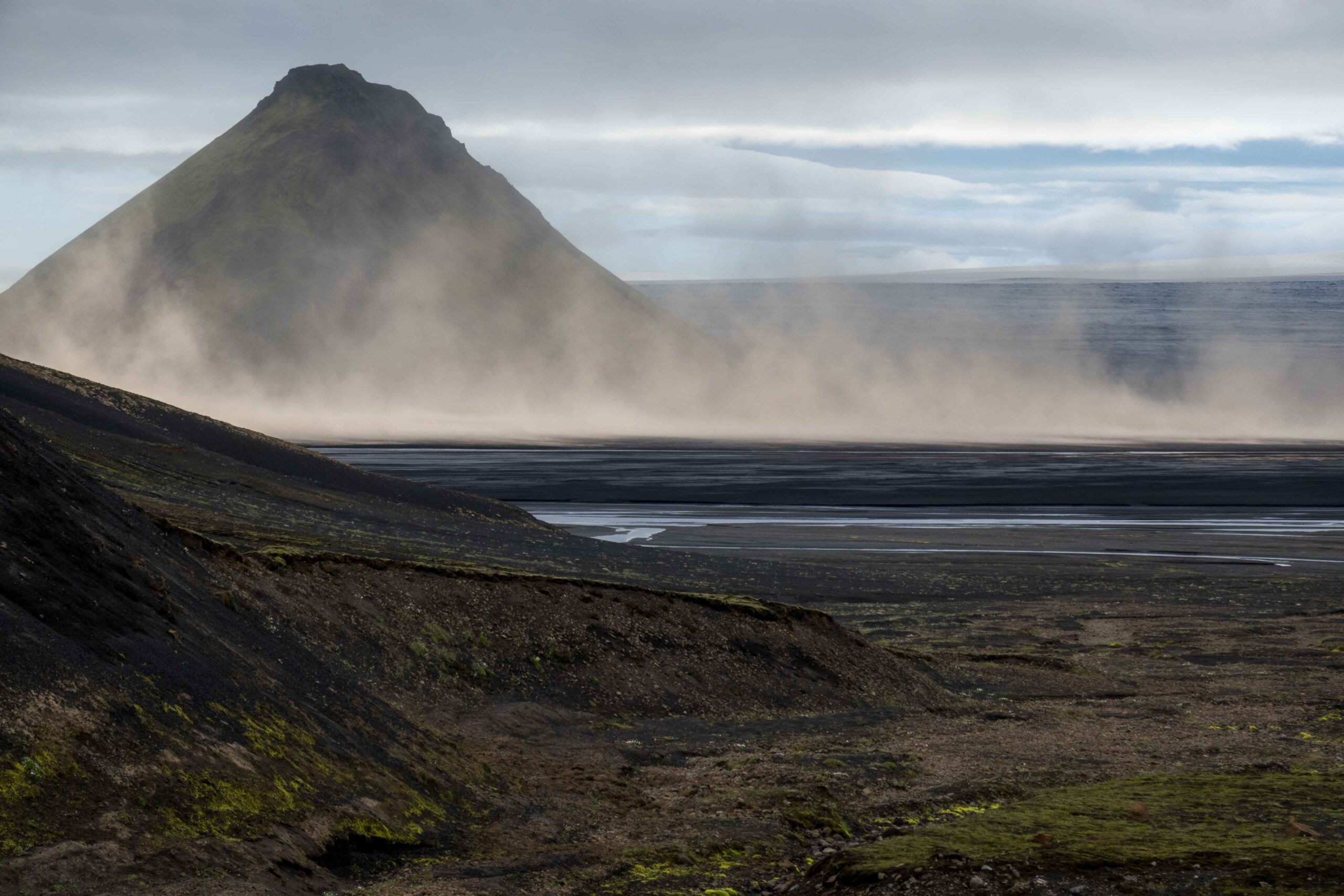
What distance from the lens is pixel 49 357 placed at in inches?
5551

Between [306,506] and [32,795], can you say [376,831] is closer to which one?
[32,795]

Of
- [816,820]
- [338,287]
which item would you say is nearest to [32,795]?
[816,820]

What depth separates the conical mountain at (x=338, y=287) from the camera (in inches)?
5556

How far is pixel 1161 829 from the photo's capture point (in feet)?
31.0

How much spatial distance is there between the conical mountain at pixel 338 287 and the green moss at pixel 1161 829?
124356mm

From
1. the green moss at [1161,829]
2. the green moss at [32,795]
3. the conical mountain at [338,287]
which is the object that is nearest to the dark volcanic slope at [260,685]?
the green moss at [32,795]

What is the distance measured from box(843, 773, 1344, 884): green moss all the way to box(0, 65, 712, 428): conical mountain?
12436cm

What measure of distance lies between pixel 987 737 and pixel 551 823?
21.0 feet

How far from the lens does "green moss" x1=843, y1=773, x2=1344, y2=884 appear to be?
8141 millimetres

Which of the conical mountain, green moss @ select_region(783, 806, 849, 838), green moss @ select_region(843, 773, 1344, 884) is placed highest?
the conical mountain

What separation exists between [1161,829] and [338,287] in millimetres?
148936

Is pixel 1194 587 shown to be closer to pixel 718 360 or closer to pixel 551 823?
pixel 551 823

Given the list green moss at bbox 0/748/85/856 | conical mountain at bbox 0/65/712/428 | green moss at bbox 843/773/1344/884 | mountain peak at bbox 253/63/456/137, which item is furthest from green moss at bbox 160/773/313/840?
mountain peak at bbox 253/63/456/137

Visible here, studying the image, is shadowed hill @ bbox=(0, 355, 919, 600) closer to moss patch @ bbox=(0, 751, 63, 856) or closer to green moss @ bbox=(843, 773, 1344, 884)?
moss patch @ bbox=(0, 751, 63, 856)
